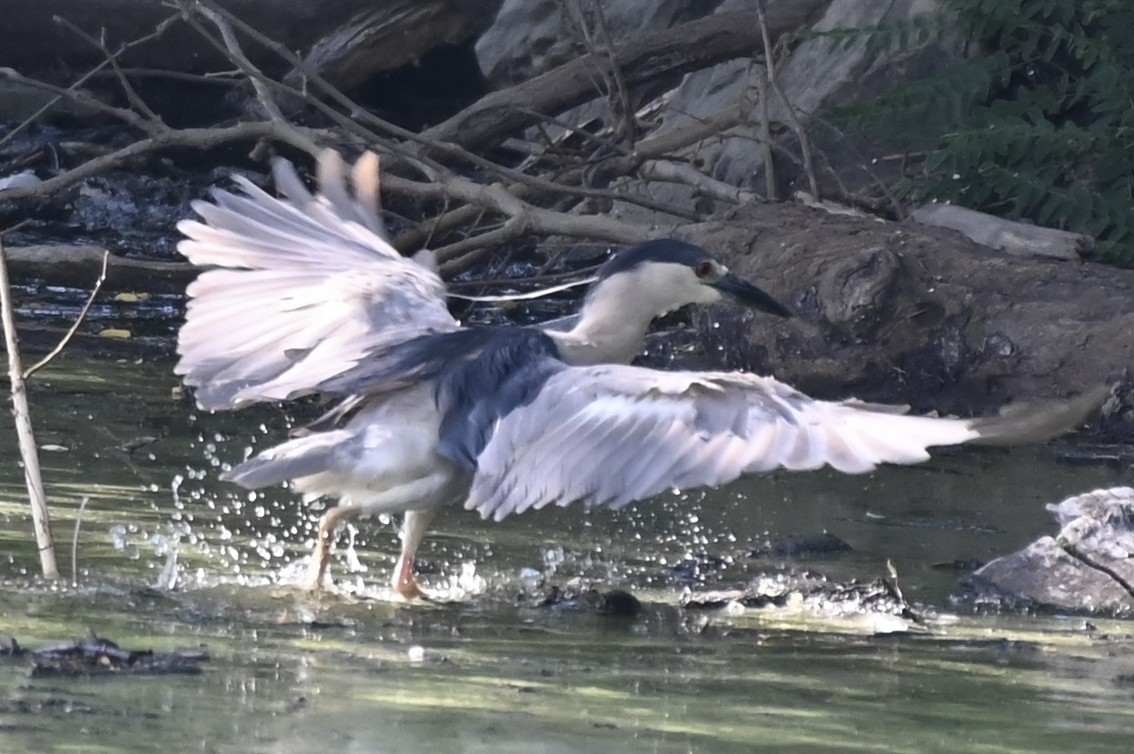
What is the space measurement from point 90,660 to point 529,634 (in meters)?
1.11

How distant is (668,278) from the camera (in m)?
5.96

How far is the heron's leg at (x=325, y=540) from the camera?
511 centimetres

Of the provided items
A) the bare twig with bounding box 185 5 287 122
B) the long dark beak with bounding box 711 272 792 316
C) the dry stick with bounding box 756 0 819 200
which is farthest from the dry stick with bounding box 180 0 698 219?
the long dark beak with bounding box 711 272 792 316

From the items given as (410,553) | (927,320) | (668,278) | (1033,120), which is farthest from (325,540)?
(1033,120)

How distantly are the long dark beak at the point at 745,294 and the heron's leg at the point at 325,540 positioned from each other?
132 centimetres

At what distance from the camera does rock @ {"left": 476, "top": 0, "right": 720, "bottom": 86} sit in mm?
13414

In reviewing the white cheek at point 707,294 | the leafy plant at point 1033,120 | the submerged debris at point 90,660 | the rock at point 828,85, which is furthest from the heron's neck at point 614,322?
the rock at point 828,85

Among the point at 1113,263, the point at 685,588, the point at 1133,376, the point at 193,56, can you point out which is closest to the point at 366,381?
the point at 685,588

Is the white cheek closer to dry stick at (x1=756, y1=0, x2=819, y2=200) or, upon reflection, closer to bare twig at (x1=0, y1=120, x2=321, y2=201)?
dry stick at (x1=756, y1=0, x2=819, y2=200)

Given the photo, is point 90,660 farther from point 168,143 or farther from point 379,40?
point 379,40

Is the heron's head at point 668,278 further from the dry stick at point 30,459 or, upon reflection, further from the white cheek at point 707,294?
the dry stick at point 30,459

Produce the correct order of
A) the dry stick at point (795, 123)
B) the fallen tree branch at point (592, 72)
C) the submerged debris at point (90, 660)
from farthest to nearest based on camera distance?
the fallen tree branch at point (592, 72) → the dry stick at point (795, 123) → the submerged debris at point (90, 660)

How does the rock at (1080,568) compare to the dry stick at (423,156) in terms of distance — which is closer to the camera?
the rock at (1080,568)

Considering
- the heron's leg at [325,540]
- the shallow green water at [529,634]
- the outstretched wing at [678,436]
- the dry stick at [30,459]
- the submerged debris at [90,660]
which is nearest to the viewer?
the shallow green water at [529,634]
